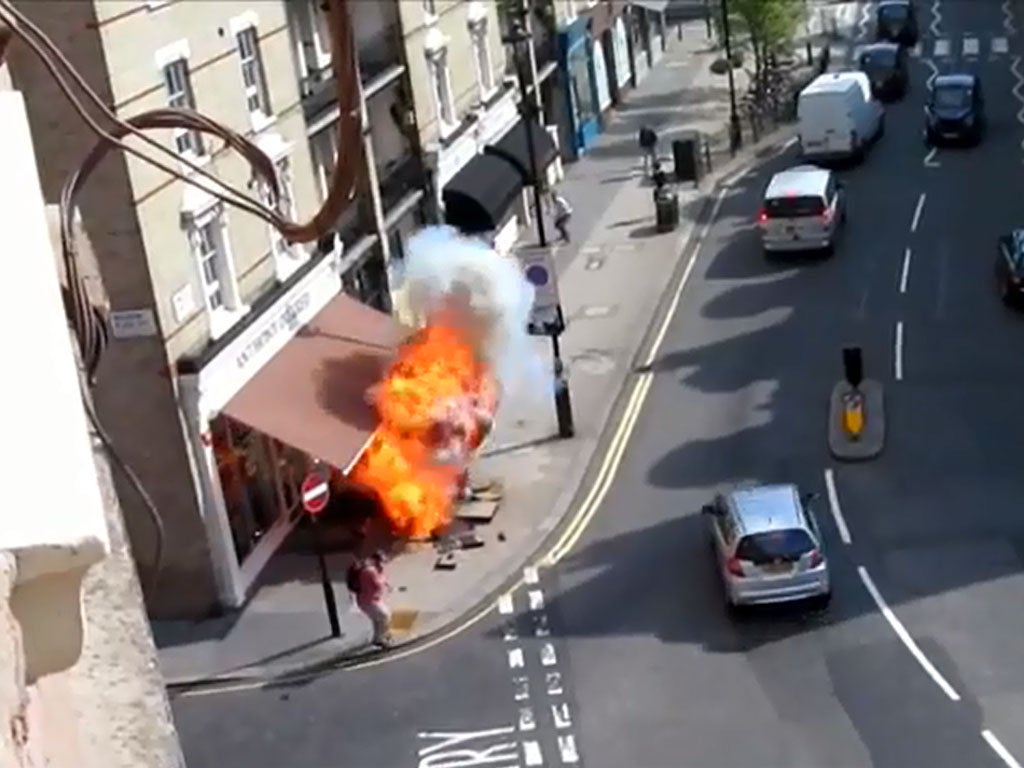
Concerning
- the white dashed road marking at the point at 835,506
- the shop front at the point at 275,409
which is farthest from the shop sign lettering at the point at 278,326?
the white dashed road marking at the point at 835,506

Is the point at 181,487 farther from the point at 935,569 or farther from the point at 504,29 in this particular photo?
the point at 504,29

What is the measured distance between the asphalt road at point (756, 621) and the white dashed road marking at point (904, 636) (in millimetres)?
42

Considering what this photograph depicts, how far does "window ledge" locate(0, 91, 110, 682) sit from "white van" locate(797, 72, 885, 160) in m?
42.6

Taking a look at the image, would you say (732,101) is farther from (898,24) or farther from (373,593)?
(373,593)

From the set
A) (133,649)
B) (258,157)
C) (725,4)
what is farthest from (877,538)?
(725,4)

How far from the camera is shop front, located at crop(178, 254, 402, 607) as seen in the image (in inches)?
925

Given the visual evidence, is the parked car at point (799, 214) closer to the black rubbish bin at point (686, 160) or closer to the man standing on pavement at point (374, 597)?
the black rubbish bin at point (686, 160)

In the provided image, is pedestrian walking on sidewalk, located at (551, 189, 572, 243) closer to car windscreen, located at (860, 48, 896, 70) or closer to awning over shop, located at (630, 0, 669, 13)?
car windscreen, located at (860, 48, 896, 70)

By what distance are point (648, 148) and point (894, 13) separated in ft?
52.6

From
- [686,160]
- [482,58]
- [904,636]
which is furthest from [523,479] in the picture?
[686,160]

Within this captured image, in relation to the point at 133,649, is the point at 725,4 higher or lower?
lower

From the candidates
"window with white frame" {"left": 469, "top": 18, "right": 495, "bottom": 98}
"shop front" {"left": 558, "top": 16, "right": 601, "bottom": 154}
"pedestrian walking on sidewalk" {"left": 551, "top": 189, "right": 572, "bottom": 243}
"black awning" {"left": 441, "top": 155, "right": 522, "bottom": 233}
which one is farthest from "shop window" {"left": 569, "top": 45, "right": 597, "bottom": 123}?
"black awning" {"left": 441, "top": 155, "right": 522, "bottom": 233}

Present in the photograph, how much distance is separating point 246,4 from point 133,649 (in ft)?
78.8

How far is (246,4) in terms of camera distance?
26.3m
